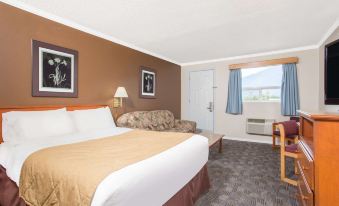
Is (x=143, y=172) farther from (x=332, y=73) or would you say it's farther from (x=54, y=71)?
(x=54, y=71)

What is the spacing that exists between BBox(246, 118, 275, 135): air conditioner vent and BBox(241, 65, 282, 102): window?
593mm

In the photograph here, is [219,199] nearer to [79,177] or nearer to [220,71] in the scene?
[79,177]

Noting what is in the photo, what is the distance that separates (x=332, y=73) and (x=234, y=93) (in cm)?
319

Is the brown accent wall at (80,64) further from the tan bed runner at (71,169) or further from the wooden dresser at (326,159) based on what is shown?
the wooden dresser at (326,159)

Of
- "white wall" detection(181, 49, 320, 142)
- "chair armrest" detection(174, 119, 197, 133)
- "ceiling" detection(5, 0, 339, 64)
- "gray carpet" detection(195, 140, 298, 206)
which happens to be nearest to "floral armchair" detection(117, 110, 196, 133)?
"chair armrest" detection(174, 119, 197, 133)

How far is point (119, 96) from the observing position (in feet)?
11.3

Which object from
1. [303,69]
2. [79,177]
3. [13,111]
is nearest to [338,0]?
[303,69]

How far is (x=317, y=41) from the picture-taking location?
3.82 metres

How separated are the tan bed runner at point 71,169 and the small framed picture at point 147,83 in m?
2.77

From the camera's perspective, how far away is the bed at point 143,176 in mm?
1019

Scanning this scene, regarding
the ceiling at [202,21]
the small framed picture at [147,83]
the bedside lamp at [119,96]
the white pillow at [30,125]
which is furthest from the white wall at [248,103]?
the white pillow at [30,125]

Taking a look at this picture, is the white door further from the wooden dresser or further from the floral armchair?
the wooden dresser

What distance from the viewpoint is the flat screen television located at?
175 centimetres

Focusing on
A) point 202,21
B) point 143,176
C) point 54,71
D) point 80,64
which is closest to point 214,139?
point 202,21
